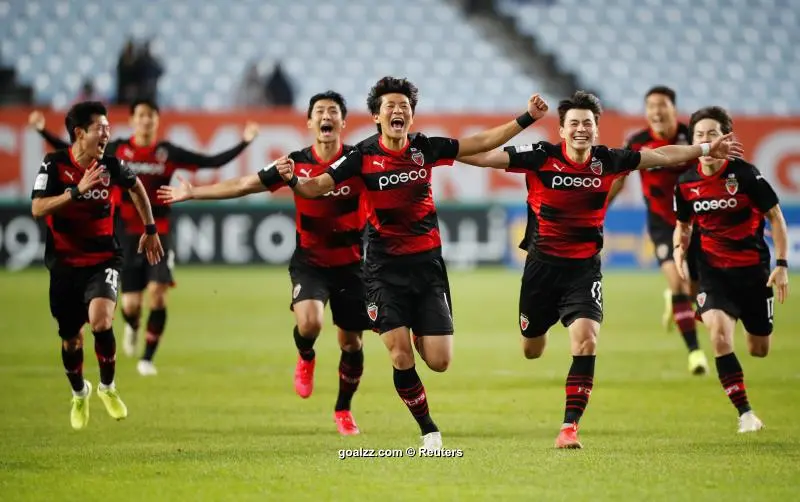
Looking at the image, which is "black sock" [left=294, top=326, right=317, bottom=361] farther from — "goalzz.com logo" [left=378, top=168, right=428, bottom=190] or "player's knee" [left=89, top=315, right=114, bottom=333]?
"goalzz.com logo" [left=378, top=168, right=428, bottom=190]

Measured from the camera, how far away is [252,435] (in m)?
8.75

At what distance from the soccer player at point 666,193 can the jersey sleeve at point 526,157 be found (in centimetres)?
408

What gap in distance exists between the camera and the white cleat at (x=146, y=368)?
12.4 m

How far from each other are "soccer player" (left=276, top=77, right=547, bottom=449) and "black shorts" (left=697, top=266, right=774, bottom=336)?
203cm

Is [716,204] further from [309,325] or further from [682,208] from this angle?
[309,325]

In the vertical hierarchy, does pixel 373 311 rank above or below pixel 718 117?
below

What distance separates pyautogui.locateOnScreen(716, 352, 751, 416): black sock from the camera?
8.70 meters

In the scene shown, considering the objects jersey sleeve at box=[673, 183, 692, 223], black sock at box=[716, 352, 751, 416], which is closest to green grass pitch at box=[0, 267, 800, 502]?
black sock at box=[716, 352, 751, 416]

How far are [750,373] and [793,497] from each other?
20.7 feet

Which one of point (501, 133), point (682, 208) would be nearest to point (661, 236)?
point (682, 208)

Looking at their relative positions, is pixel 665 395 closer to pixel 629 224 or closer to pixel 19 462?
pixel 19 462

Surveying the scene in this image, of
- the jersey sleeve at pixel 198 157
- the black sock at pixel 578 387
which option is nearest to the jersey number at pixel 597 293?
the black sock at pixel 578 387

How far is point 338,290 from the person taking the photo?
30.9ft

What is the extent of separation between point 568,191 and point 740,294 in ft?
5.20
